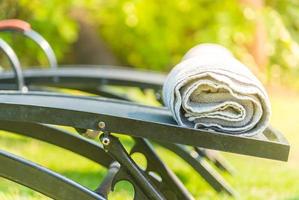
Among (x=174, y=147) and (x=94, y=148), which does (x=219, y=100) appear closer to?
(x=94, y=148)

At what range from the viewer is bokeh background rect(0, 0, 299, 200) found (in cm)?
700

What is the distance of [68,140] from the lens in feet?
9.84

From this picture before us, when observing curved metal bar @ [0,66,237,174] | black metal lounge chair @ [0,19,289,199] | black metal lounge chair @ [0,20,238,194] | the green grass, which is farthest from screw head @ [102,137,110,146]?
curved metal bar @ [0,66,237,174]

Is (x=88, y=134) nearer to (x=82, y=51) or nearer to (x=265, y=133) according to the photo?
(x=265, y=133)

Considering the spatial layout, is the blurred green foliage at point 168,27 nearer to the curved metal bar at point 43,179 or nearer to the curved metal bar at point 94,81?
the curved metal bar at point 94,81

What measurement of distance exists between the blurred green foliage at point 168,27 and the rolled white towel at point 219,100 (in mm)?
4410

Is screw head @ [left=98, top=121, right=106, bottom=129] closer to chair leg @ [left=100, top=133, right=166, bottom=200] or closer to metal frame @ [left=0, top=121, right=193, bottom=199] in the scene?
chair leg @ [left=100, top=133, right=166, bottom=200]

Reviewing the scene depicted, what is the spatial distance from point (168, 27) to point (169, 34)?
80mm

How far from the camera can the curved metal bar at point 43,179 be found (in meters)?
2.28

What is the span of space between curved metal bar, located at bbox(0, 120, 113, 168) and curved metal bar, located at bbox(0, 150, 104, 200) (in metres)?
0.64

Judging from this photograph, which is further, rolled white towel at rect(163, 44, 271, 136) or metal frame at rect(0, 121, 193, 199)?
metal frame at rect(0, 121, 193, 199)

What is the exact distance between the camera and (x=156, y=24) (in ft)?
26.2

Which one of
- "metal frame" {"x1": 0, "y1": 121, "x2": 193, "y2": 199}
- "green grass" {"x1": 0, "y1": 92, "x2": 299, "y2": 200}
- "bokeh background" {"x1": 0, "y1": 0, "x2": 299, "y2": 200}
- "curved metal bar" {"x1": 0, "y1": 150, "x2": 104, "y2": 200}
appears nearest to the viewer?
"curved metal bar" {"x1": 0, "y1": 150, "x2": 104, "y2": 200}

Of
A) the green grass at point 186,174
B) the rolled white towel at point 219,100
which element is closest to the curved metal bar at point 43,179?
the rolled white towel at point 219,100
